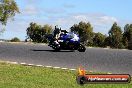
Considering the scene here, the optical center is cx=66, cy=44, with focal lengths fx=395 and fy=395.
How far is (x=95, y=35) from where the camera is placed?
112250 millimetres

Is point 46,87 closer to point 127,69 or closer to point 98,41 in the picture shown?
point 127,69

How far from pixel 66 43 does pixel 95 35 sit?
3273 inches

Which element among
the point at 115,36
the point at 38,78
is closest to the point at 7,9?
the point at 115,36

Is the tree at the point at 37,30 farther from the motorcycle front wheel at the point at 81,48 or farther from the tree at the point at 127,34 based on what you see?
the motorcycle front wheel at the point at 81,48

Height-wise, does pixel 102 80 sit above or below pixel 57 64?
above

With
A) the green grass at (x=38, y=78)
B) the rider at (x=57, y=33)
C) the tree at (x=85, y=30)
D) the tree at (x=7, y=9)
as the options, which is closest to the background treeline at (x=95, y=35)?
the tree at (x=85, y=30)

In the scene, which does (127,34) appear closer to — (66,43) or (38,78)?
(66,43)

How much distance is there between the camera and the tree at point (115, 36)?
324 feet

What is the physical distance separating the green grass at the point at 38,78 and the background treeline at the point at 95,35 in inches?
3198

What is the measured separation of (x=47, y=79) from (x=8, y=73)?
5.54 feet

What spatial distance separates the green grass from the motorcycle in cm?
1315

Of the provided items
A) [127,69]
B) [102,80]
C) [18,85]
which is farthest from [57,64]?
[102,80]

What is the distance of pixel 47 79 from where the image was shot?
12969 millimetres

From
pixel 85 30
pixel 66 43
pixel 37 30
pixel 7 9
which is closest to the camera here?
pixel 66 43
